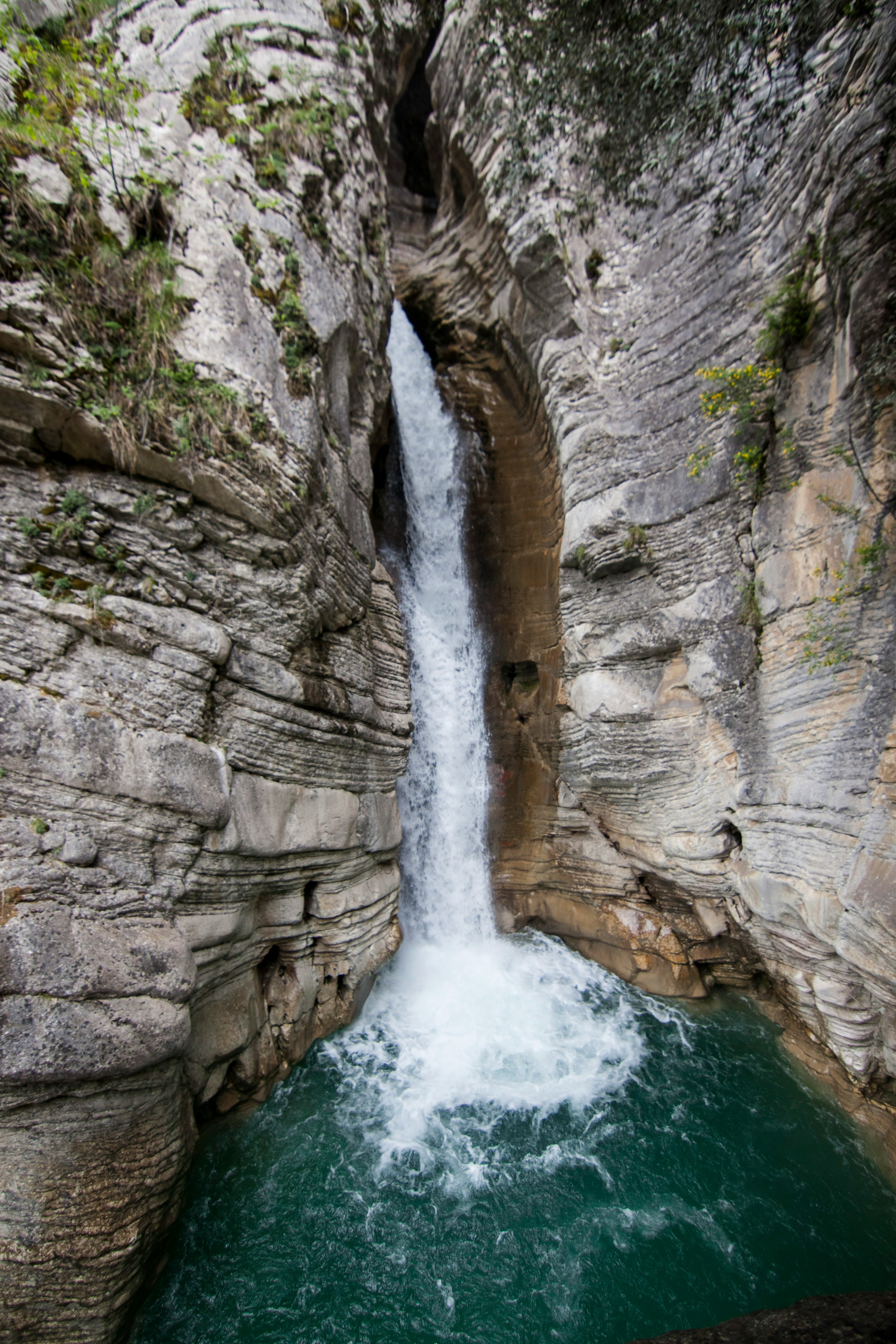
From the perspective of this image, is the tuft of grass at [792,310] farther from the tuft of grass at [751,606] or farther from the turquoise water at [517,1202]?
the turquoise water at [517,1202]

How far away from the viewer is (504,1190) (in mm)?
4609

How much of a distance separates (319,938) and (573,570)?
5540 mm

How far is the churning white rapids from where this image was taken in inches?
212

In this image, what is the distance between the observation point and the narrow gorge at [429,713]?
146 inches

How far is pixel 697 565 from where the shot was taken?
6.16 metres

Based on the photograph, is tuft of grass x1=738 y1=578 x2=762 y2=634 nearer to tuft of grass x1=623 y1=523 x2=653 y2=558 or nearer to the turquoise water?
tuft of grass x1=623 y1=523 x2=653 y2=558

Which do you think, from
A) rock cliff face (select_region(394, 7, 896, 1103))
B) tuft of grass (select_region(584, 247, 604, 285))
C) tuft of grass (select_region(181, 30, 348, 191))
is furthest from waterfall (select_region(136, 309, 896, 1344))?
tuft of grass (select_region(584, 247, 604, 285))

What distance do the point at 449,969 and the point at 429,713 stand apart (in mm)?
3582

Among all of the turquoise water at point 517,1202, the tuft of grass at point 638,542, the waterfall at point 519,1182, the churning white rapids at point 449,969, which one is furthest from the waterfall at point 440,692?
the tuft of grass at point 638,542

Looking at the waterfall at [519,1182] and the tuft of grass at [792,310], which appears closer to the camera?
the waterfall at [519,1182]

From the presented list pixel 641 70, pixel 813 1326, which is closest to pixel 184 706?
pixel 813 1326

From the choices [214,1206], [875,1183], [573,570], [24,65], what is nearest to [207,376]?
[24,65]

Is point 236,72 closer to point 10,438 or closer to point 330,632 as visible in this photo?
point 10,438

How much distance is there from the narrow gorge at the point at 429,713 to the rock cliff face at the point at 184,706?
34mm
